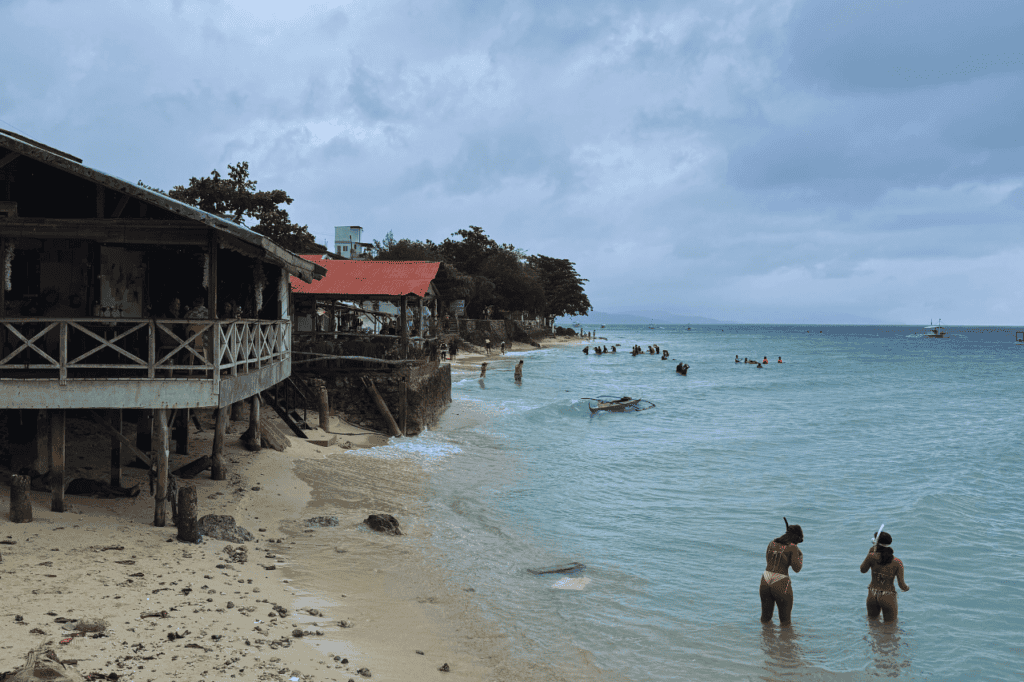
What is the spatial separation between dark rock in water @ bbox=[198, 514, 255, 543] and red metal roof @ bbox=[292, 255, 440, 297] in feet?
45.6

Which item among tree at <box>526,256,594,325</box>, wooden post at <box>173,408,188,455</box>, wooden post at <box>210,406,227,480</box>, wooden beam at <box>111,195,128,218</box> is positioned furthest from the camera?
tree at <box>526,256,594,325</box>

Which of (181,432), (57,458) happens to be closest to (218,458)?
(181,432)

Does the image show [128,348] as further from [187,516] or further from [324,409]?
[324,409]

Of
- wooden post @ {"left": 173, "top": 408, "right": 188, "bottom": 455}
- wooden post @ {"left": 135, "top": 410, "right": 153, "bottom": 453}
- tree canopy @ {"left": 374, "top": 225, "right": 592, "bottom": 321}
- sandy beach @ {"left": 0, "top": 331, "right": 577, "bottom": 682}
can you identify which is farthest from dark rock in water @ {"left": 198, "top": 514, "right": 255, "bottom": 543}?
tree canopy @ {"left": 374, "top": 225, "right": 592, "bottom": 321}

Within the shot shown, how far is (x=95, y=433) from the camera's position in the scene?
569 inches

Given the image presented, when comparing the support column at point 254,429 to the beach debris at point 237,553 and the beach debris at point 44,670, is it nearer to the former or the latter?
the beach debris at point 237,553

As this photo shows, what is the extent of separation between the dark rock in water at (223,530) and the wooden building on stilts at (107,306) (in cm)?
65

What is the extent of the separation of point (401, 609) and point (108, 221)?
7.99 meters

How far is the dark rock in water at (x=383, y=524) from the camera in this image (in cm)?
1216

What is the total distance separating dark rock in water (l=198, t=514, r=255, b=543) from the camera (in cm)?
1009

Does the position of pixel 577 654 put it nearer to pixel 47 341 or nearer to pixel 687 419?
pixel 47 341

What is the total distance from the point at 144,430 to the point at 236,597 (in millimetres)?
7253

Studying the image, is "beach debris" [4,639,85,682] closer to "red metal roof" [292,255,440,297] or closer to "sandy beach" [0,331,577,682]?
"sandy beach" [0,331,577,682]

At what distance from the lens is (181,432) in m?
14.8
